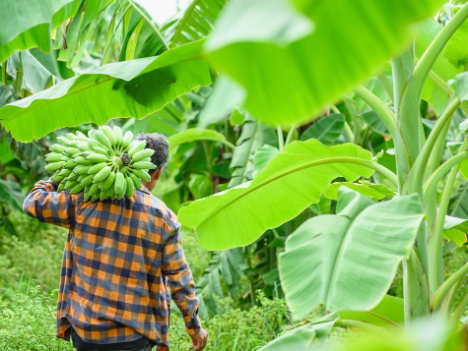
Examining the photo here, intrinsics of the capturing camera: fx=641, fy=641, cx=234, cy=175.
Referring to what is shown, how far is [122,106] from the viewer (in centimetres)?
274

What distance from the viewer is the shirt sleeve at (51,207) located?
268 cm

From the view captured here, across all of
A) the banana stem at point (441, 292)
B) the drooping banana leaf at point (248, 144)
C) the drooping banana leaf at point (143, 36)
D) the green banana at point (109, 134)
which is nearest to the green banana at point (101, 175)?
the green banana at point (109, 134)

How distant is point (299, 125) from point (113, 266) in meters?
0.98

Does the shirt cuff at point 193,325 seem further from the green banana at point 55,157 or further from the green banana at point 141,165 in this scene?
the green banana at point 55,157

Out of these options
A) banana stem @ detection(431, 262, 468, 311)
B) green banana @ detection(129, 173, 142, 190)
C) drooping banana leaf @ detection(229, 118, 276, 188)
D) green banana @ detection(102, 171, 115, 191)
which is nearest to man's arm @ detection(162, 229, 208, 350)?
green banana @ detection(129, 173, 142, 190)

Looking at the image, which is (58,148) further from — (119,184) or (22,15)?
(22,15)

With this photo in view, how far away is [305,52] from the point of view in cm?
105

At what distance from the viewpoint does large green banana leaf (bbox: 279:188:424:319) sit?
1.61 meters

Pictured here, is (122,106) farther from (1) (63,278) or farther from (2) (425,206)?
(2) (425,206)

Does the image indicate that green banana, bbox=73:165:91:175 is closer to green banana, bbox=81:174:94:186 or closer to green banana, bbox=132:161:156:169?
green banana, bbox=81:174:94:186

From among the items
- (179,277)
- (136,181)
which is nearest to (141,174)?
(136,181)

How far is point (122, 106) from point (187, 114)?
295 centimetres

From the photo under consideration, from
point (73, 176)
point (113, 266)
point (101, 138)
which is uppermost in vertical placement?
point (101, 138)

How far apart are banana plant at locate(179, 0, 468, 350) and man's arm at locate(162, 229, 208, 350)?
0.52ft
